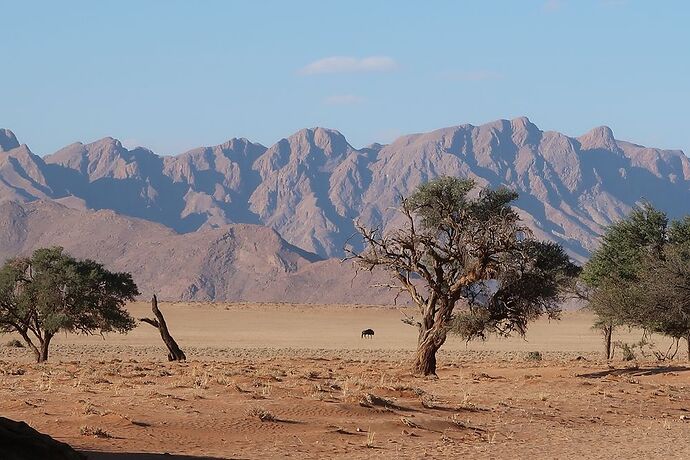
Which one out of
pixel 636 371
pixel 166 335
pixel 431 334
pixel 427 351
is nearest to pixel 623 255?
pixel 636 371

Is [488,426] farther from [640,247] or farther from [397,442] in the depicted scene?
[640,247]

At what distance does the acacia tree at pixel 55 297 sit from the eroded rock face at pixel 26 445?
32.9m

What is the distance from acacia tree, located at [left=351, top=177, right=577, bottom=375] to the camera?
33.5 meters

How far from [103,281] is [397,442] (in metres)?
29.6

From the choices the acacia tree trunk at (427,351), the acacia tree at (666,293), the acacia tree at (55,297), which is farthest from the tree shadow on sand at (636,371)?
the acacia tree at (55,297)

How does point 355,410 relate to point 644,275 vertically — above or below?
below

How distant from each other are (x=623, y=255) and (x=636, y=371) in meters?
7.67

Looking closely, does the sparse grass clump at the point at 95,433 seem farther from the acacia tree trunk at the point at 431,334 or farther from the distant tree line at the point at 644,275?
the distant tree line at the point at 644,275

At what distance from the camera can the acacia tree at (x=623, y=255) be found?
42562mm

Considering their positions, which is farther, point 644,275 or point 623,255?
point 623,255

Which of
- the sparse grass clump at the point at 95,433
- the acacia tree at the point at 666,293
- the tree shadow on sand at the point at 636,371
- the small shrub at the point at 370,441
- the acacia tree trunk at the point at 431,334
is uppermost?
the acacia tree at the point at 666,293

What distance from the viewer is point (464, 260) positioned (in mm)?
34000

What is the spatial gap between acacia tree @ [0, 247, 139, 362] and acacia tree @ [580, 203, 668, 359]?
822 inches

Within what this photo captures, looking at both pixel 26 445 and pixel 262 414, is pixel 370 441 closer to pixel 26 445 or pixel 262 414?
pixel 262 414
